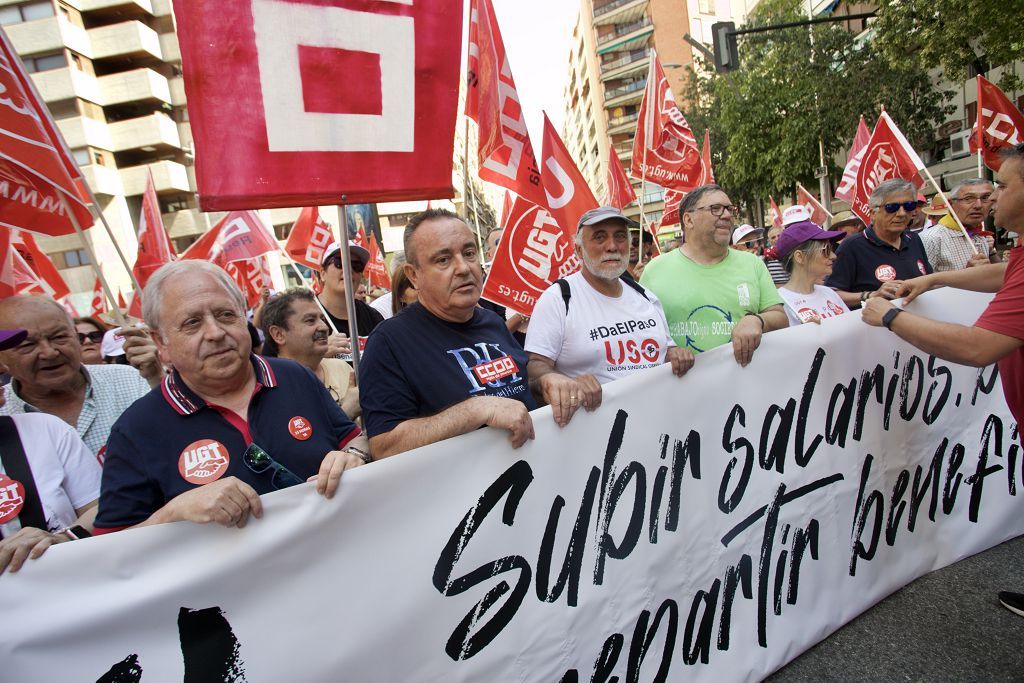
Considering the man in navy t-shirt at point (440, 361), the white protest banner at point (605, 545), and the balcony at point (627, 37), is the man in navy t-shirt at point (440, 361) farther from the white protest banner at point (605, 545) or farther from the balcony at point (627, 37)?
the balcony at point (627, 37)

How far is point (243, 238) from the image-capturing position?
6555mm

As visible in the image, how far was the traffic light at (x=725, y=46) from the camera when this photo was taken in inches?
449

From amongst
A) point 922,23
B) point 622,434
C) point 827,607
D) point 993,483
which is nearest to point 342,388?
point 622,434

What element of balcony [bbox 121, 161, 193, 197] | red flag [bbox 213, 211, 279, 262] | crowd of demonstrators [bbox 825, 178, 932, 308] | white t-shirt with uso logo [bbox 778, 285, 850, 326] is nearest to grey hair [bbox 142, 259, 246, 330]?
white t-shirt with uso logo [bbox 778, 285, 850, 326]

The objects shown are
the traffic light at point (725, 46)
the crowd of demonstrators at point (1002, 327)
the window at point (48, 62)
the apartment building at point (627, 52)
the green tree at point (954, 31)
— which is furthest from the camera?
the apartment building at point (627, 52)

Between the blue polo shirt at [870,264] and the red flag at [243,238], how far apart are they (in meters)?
5.17

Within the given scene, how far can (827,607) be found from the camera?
258 cm

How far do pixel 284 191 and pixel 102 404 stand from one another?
4.29 ft

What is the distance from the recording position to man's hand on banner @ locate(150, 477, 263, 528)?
1.50 metres

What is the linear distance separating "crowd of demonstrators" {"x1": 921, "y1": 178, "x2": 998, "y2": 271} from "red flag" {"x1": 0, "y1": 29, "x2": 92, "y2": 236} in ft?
18.4

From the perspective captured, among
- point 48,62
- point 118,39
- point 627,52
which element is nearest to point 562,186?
point 48,62

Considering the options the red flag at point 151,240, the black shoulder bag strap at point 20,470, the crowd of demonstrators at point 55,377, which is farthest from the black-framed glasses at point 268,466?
the red flag at point 151,240

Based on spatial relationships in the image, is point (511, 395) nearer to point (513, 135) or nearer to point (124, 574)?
point (124, 574)

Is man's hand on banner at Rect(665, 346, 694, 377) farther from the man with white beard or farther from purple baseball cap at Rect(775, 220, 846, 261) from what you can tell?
purple baseball cap at Rect(775, 220, 846, 261)
